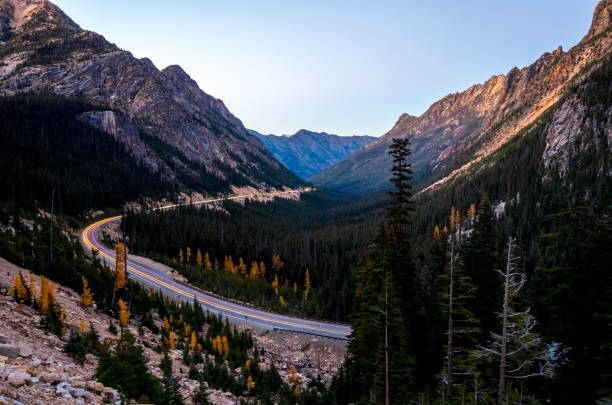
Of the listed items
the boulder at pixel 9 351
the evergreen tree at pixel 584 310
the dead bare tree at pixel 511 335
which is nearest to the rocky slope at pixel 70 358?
the boulder at pixel 9 351

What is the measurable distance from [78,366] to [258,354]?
22059mm

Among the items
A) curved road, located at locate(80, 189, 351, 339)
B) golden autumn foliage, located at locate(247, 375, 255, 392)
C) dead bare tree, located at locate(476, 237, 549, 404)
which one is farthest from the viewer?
curved road, located at locate(80, 189, 351, 339)

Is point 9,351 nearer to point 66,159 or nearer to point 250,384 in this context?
point 250,384

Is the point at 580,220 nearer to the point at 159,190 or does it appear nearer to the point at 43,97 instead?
the point at 159,190

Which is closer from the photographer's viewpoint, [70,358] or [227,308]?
[70,358]

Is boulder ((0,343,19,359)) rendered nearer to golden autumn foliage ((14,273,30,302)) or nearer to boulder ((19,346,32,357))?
boulder ((19,346,32,357))

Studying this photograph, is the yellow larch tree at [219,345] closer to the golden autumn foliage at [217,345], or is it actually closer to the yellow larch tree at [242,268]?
the golden autumn foliage at [217,345]

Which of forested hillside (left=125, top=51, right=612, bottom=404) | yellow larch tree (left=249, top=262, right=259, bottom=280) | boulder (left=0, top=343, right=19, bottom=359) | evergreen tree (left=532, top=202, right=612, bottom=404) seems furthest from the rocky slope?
yellow larch tree (left=249, top=262, right=259, bottom=280)

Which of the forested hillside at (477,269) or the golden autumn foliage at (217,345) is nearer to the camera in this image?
the forested hillside at (477,269)

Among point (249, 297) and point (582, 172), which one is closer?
point (249, 297)

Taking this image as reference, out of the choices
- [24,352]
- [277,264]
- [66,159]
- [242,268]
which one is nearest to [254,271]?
[242,268]

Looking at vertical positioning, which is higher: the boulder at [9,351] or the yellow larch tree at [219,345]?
the boulder at [9,351]

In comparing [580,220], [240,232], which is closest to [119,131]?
[240,232]

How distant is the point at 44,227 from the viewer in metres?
37.1
